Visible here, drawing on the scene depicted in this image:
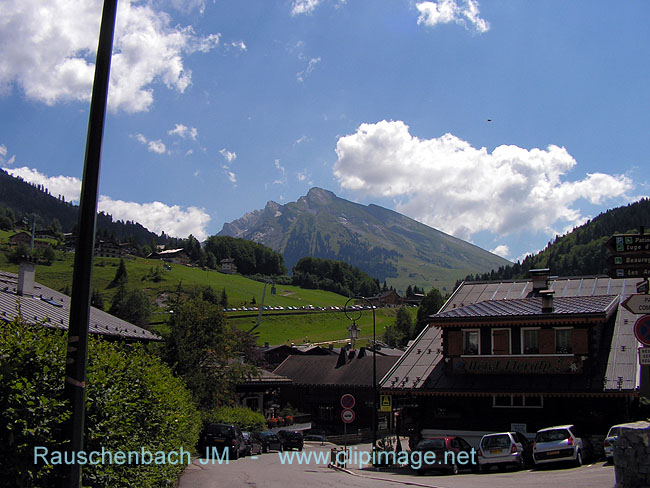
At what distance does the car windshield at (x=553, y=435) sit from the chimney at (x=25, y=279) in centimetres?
2253

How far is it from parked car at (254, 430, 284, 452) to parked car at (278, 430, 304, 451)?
132cm

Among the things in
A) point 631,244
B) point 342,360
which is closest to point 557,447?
point 631,244

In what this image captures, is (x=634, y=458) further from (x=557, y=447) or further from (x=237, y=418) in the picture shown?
(x=237, y=418)

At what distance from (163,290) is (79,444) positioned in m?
149

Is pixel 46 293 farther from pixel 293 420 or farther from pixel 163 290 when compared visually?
pixel 163 290

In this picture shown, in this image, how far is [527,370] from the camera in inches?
1159

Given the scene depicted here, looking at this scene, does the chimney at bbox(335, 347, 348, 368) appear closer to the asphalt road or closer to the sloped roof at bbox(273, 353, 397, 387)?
the sloped roof at bbox(273, 353, 397, 387)

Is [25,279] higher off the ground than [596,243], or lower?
lower

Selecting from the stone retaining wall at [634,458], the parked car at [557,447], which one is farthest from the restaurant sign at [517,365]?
the stone retaining wall at [634,458]

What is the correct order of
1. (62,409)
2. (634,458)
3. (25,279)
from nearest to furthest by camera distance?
(62,409), (634,458), (25,279)

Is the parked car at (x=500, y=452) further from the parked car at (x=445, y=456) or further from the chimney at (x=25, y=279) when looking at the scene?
the chimney at (x=25, y=279)

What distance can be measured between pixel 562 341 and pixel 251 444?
17.5 meters

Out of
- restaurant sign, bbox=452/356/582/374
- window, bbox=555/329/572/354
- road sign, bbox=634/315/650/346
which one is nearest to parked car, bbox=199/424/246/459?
restaurant sign, bbox=452/356/582/374

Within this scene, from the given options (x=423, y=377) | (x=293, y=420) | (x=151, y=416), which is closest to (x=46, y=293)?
Answer: (x=423, y=377)
